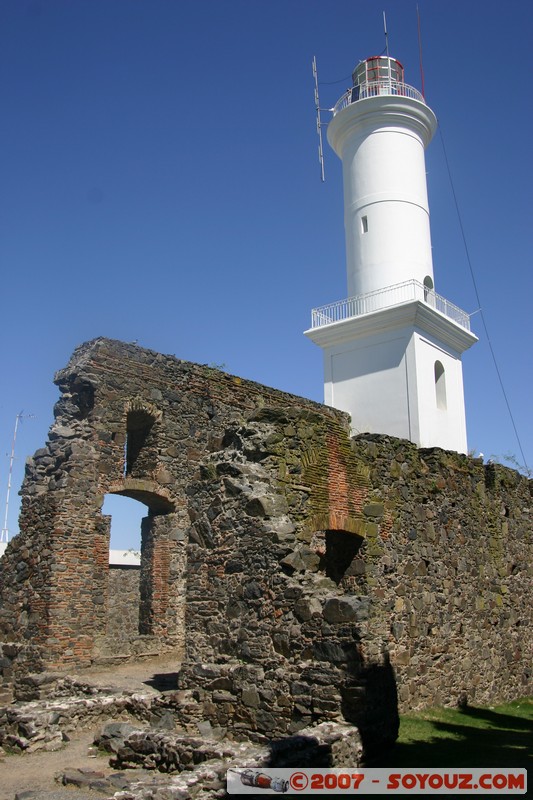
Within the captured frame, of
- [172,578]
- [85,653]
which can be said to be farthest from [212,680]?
[172,578]

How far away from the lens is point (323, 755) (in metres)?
6.25

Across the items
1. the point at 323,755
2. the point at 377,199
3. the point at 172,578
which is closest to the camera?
the point at 323,755

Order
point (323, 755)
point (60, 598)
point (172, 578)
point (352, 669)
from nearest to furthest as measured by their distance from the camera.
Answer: point (323, 755) < point (352, 669) < point (60, 598) < point (172, 578)

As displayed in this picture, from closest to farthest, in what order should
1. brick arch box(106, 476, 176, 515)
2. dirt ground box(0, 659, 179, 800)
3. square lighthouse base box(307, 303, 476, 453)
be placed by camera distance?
dirt ground box(0, 659, 179, 800) < brick arch box(106, 476, 176, 515) < square lighthouse base box(307, 303, 476, 453)

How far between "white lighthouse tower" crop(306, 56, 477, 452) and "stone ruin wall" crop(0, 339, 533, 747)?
20.8 feet

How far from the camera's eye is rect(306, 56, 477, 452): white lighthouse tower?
845 inches

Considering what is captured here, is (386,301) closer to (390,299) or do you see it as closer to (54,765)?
(390,299)

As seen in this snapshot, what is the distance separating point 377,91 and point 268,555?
2098cm

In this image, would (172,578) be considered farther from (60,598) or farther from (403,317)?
(403,317)

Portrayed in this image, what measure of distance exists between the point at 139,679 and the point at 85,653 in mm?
1153

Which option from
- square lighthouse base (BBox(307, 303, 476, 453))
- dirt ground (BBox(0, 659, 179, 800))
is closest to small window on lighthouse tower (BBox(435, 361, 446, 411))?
square lighthouse base (BBox(307, 303, 476, 453))

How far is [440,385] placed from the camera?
22.7 metres

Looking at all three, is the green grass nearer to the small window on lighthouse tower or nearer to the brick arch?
the brick arch

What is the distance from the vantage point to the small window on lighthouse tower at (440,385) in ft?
74.3
